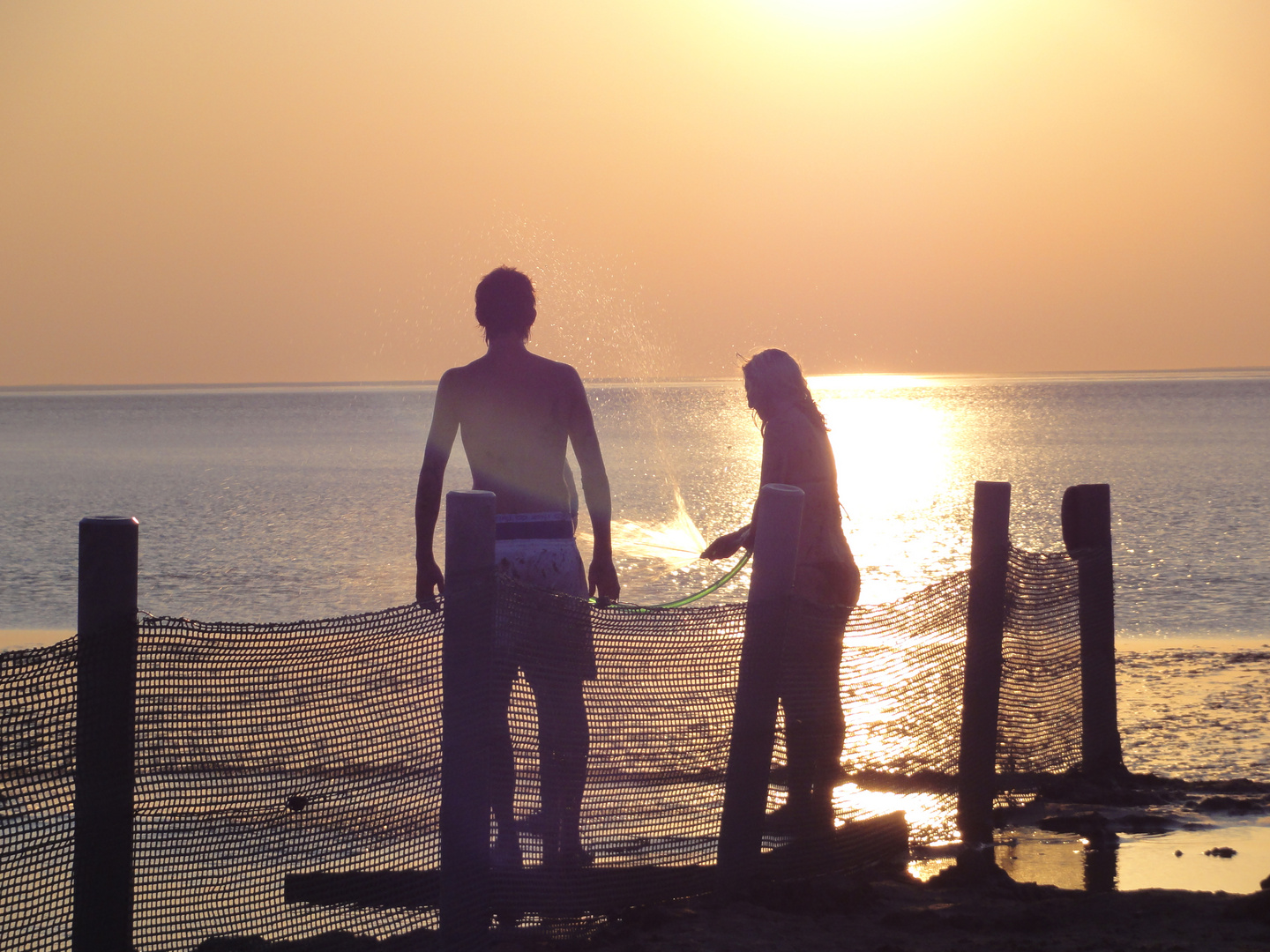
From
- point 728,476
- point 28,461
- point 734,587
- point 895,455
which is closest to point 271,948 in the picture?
point 734,587

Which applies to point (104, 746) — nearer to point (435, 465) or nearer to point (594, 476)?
point (435, 465)

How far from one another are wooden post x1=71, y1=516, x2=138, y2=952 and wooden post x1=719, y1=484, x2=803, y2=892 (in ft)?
6.95

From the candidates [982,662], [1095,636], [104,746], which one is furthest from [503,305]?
[1095,636]

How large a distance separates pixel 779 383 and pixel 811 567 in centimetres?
83

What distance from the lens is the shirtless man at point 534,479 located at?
14.2 ft

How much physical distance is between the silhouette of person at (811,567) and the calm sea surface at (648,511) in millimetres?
8748

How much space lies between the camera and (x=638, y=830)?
455cm

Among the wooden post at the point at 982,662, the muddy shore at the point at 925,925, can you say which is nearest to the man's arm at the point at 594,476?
the muddy shore at the point at 925,925

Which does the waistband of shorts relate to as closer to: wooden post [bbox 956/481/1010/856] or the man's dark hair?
the man's dark hair

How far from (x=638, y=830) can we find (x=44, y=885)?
6.46 ft

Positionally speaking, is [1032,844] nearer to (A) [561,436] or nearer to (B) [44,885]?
(A) [561,436]

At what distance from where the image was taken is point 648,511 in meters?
32.3

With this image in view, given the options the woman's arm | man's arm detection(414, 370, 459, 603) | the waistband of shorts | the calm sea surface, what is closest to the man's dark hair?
man's arm detection(414, 370, 459, 603)

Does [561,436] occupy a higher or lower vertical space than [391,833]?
higher
